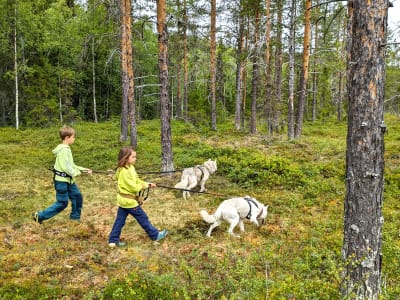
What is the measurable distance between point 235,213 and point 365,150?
316 cm

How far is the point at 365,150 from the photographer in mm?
3559

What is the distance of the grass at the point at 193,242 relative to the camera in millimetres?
4176

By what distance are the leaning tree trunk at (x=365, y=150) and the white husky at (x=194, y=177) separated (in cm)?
547

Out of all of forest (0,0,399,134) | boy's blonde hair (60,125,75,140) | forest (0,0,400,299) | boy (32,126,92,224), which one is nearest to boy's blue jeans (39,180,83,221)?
boy (32,126,92,224)

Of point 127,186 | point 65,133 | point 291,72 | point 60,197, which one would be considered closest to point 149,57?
point 291,72

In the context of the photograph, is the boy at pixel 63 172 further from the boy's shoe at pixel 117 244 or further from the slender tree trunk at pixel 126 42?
the slender tree trunk at pixel 126 42

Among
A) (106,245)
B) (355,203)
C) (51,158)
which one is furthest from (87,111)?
(355,203)

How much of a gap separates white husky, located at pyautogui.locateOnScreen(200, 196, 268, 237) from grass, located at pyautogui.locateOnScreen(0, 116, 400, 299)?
27cm

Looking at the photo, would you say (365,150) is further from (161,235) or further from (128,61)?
(128,61)

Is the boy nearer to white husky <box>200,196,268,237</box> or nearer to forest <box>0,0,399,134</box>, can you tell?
white husky <box>200,196,268,237</box>

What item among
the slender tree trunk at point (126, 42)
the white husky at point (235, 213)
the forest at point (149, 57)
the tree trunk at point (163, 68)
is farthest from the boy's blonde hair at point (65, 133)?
the forest at point (149, 57)

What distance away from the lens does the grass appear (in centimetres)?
418

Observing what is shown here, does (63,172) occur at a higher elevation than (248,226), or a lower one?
higher

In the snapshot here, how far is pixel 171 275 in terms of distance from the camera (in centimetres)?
437
